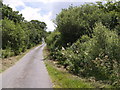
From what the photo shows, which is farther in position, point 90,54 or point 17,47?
point 17,47

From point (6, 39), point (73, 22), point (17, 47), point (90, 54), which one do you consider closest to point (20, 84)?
point (90, 54)

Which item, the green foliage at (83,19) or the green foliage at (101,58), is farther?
the green foliage at (83,19)

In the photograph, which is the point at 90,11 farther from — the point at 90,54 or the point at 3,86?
the point at 3,86

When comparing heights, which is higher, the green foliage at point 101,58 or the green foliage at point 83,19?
the green foliage at point 83,19

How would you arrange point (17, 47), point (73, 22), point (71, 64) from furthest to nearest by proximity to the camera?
1. point (17, 47)
2. point (73, 22)
3. point (71, 64)

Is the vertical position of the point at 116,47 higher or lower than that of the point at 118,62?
higher

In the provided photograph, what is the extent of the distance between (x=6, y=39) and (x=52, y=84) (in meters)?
16.3

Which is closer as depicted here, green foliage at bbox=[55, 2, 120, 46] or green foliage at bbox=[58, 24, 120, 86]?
green foliage at bbox=[58, 24, 120, 86]

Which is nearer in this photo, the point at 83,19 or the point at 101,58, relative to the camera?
the point at 101,58

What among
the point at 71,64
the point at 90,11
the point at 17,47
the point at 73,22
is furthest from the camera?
the point at 17,47

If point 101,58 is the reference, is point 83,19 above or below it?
above

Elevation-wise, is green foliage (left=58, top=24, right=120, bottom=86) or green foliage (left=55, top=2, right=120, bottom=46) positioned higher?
green foliage (left=55, top=2, right=120, bottom=46)

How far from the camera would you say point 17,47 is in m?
26.0

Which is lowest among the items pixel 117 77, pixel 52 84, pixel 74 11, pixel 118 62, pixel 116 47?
pixel 52 84
